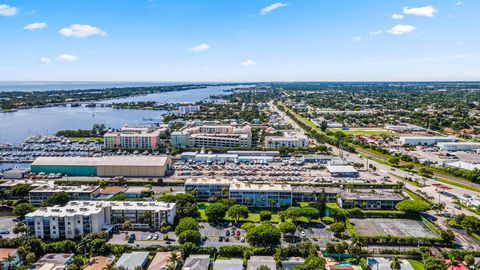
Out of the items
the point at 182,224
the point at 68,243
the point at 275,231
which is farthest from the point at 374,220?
the point at 68,243

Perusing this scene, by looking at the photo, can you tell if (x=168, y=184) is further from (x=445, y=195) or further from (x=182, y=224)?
(x=445, y=195)

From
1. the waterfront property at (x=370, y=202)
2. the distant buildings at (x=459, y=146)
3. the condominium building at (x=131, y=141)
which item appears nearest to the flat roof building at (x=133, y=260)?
the waterfront property at (x=370, y=202)

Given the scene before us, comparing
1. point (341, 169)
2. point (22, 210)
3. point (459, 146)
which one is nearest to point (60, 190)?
point (22, 210)

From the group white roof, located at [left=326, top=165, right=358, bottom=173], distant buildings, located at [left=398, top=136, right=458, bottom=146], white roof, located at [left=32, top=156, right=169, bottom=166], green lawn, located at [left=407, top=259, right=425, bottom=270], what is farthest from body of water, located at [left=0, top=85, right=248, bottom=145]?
green lawn, located at [left=407, top=259, right=425, bottom=270]

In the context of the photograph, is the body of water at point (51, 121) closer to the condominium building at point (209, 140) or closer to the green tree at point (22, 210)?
the condominium building at point (209, 140)

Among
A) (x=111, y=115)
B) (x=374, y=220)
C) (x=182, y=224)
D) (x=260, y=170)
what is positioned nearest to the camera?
(x=182, y=224)

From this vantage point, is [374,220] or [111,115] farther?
[111,115]

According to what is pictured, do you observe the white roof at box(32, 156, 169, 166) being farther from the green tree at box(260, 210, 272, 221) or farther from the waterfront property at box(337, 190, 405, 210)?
the waterfront property at box(337, 190, 405, 210)
